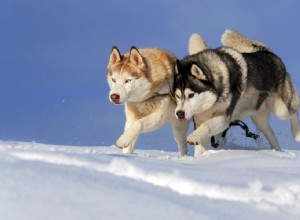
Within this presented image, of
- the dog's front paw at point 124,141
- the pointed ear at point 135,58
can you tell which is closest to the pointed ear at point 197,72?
the pointed ear at point 135,58

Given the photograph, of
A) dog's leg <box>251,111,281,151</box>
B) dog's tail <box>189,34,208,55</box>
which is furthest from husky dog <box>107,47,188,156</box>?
dog's leg <box>251,111,281,151</box>

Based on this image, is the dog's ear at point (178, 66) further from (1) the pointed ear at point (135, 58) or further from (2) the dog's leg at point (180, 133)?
(2) the dog's leg at point (180, 133)

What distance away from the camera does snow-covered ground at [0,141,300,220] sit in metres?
2.73

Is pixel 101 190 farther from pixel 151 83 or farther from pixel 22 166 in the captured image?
pixel 151 83

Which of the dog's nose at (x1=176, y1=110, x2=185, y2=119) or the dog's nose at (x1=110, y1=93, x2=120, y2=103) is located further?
the dog's nose at (x1=176, y1=110, x2=185, y2=119)

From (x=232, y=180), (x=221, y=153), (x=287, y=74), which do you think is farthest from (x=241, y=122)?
(x=232, y=180)

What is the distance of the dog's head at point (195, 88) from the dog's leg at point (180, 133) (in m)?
0.74

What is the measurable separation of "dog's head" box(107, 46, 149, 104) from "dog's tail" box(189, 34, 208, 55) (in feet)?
7.41

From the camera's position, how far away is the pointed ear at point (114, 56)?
23.7 ft

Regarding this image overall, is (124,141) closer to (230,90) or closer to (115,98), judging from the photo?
(115,98)

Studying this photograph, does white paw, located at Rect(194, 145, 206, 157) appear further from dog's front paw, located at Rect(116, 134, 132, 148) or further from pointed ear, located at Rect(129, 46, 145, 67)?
pointed ear, located at Rect(129, 46, 145, 67)

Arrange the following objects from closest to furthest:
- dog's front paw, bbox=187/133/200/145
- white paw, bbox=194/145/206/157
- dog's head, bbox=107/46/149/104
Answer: dog's head, bbox=107/46/149/104, dog's front paw, bbox=187/133/200/145, white paw, bbox=194/145/206/157

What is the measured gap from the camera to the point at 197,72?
7227 mm

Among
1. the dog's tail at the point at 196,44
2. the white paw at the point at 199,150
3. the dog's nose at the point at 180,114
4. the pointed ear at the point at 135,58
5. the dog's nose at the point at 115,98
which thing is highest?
the dog's tail at the point at 196,44
